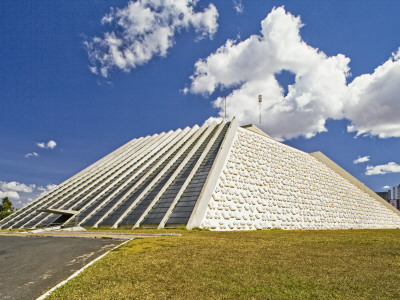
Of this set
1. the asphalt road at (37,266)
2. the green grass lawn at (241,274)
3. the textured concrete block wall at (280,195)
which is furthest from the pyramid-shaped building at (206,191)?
the green grass lawn at (241,274)

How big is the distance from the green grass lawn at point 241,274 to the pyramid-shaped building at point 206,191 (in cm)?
1022

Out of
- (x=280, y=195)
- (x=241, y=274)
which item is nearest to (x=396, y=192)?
(x=280, y=195)

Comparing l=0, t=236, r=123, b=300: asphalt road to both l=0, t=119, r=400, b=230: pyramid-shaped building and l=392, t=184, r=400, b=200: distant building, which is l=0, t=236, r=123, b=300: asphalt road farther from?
l=392, t=184, r=400, b=200: distant building

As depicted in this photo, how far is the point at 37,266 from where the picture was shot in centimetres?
854

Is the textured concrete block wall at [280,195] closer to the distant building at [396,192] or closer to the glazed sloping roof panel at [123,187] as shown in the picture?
the glazed sloping roof panel at [123,187]

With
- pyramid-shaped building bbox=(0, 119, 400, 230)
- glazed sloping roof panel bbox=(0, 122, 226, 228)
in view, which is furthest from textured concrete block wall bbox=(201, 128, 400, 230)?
glazed sloping roof panel bbox=(0, 122, 226, 228)

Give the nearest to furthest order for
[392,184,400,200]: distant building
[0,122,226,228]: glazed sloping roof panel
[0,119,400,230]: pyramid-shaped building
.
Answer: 1. [0,119,400,230]: pyramid-shaped building
2. [0,122,226,228]: glazed sloping roof panel
3. [392,184,400,200]: distant building

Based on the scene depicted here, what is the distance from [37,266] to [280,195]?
23.1 meters

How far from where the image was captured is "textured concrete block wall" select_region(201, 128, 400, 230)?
22.5m

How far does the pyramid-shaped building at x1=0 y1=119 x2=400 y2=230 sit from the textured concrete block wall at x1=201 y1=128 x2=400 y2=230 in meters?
0.09

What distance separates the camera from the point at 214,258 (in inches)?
340

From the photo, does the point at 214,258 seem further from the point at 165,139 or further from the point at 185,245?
the point at 165,139

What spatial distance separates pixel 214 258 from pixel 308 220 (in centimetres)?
2372

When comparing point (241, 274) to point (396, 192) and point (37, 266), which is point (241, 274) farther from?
point (396, 192)
